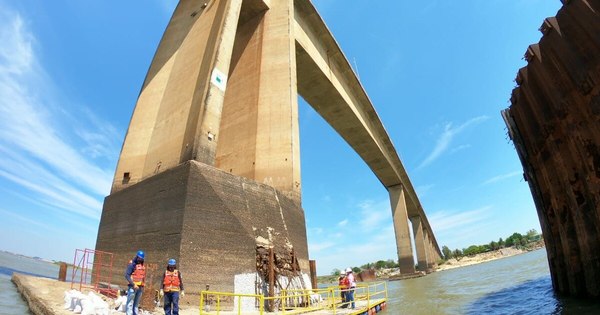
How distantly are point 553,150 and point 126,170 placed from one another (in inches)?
557

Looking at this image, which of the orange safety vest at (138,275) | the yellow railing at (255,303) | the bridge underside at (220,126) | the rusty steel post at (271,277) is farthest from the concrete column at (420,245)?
the orange safety vest at (138,275)

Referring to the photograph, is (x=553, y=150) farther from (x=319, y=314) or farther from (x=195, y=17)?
(x=195, y=17)

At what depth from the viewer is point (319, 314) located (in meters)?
9.59

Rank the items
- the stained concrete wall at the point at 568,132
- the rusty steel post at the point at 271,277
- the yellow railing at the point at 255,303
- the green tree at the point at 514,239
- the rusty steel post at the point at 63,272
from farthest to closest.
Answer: the green tree at the point at 514,239, the rusty steel post at the point at 63,272, the rusty steel post at the point at 271,277, the yellow railing at the point at 255,303, the stained concrete wall at the point at 568,132

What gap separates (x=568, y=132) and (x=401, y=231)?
41374 mm

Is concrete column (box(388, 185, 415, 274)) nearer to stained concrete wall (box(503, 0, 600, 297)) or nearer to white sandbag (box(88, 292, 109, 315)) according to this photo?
stained concrete wall (box(503, 0, 600, 297))

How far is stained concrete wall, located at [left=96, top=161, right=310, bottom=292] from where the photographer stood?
864 cm

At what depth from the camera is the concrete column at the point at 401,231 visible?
46625 millimetres

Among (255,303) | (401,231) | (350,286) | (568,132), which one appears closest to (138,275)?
(255,303)

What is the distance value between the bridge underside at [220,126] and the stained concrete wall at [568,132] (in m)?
8.13

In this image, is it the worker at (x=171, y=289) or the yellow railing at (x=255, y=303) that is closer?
the worker at (x=171, y=289)

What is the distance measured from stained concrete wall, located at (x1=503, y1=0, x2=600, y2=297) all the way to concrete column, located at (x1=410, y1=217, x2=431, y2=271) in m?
48.6

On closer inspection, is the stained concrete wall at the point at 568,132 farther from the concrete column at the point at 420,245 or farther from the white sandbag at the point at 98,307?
the concrete column at the point at 420,245

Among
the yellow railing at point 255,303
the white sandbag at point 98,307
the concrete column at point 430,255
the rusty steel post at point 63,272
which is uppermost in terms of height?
the concrete column at point 430,255
